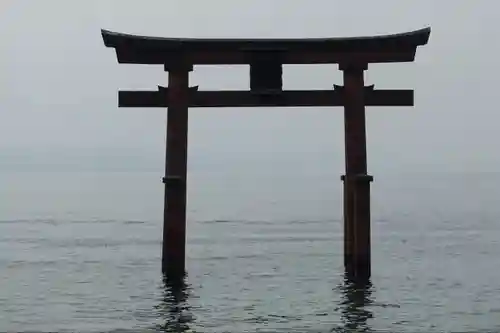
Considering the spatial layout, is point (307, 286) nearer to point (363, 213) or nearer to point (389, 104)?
point (363, 213)

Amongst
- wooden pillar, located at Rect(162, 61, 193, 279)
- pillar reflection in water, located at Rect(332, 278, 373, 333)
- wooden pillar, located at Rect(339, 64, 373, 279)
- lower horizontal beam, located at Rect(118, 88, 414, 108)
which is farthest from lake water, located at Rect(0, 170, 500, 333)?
lower horizontal beam, located at Rect(118, 88, 414, 108)

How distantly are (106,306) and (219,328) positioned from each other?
2578 mm

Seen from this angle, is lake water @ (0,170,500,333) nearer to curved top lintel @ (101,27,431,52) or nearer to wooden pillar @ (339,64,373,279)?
wooden pillar @ (339,64,373,279)

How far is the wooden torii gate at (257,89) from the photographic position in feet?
44.9

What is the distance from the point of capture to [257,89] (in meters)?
13.7

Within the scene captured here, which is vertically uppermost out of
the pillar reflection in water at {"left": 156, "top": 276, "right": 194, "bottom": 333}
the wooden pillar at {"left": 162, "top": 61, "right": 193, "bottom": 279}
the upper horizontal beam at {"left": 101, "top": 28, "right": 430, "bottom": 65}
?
the upper horizontal beam at {"left": 101, "top": 28, "right": 430, "bottom": 65}

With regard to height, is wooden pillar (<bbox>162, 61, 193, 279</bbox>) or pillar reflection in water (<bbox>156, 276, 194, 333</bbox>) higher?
wooden pillar (<bbox>162, 61, 193, 279</bbox>)

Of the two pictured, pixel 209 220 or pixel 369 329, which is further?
pixel 209 220

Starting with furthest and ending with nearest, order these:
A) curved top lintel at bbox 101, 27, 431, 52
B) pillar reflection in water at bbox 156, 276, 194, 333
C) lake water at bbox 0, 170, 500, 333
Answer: curved top lintel at bbox 101, 27, 431, 52
lake water at bbox 0, 170, 500, 333
pillar reflection in water at bbox 156, 276, 194, 333

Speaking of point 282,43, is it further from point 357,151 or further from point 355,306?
point 355,306

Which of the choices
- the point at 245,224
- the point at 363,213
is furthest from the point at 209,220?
the point at 363,213

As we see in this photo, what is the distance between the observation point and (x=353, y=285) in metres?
15.2


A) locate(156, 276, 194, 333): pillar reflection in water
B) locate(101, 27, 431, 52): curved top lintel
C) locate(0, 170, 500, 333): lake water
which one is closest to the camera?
locate(156, 276, 194, 333): pillar reflection in water

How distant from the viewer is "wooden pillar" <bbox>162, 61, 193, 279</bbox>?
13688 millimetres
